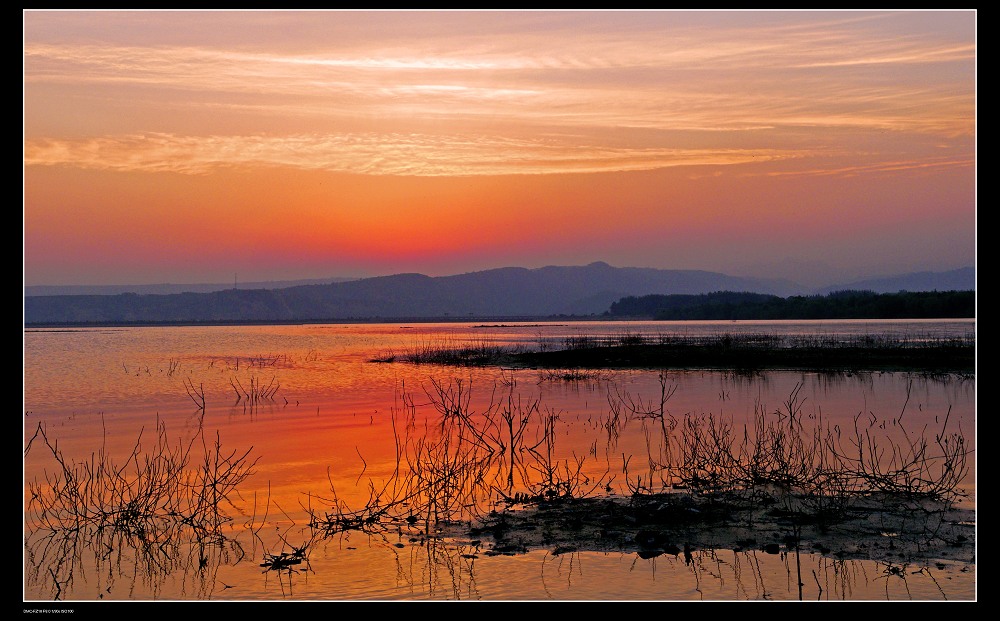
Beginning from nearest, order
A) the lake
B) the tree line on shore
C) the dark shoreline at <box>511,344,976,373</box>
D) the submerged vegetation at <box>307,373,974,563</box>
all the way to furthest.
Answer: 1. the lake
2. the submerged vegetation at <box>307,373,974,563</box>
3. the dark shoreline at <box>511,344,976,373</box>
4. the tree line on shore

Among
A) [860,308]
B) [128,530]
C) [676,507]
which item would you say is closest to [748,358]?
[676,507]

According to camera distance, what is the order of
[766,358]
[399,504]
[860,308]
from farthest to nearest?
[860,308] → [766,358] → [399,504]

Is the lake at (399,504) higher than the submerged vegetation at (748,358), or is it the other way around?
the submerged vegetation at (748,358)

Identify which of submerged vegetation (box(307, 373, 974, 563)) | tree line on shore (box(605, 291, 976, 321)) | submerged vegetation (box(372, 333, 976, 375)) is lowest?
submerged vegetation (box(307, 373, 974, 563))

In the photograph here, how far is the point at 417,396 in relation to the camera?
32.7 metres

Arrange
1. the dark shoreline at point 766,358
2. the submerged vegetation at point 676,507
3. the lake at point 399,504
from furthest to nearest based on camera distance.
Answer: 1. the dark shoreline at point 766,358
2. the submerged vegetation at point 676,507
3. the lake at point 399,504

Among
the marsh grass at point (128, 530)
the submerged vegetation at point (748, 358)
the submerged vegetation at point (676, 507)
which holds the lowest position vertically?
the marsh grass at point (128, 530)

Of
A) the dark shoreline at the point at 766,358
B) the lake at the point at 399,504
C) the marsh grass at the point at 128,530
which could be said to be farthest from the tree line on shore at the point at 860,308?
the marsh grass at the point at 128,530

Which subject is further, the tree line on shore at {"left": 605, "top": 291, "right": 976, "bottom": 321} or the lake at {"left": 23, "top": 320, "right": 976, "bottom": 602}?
the tree line on shore at {"left": 605, "top": 291, "right": 976, "bottom": 321}

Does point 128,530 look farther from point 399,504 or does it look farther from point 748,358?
point 748,358

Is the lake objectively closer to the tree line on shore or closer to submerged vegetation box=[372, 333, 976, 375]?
submerged vegetation box=[372, 333, 976, 375]

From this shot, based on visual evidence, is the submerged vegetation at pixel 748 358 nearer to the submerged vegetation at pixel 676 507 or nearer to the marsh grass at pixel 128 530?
the submerged vegetation at pixel 676 507

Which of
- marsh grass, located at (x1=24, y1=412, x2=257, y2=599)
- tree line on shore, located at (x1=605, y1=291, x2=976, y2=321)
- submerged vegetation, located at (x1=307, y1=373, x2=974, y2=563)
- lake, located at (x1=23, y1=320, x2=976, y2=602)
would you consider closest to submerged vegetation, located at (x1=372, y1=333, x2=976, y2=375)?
lake, located at (x1=23, y1=320, x2=976, y2=602)
